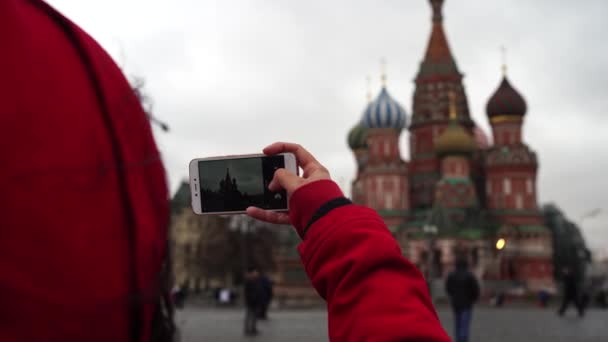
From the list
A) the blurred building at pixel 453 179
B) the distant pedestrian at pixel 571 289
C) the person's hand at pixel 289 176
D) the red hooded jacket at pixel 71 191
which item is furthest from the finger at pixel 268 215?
the blurred building at pixel 453 179

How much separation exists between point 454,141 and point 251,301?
4167cm

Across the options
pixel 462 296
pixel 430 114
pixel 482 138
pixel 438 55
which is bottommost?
pixel 482 138

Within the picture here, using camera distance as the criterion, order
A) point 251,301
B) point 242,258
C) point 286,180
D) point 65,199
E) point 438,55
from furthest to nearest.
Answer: point 438,55, point 242,258, point 251,301, point 286,180, point 65,199

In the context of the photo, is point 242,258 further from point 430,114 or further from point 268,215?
point 268,215

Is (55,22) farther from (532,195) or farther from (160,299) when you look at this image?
(532,195)

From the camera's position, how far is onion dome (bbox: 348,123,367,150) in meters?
69.9

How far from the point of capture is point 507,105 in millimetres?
59906

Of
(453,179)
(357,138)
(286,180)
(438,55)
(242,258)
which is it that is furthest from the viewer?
(357,138)

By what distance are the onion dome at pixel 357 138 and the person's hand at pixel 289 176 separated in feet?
224

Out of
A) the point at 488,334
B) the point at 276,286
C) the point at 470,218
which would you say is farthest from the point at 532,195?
the point at 488,334

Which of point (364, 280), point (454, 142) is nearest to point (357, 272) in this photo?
point (364, 280)

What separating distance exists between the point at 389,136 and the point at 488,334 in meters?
43.0

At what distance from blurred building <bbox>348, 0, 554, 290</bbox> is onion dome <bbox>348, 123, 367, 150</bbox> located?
6.10 meters

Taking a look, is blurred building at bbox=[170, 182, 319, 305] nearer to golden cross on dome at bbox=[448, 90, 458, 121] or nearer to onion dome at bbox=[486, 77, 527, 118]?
golden cross on dome at bbox=[448, 90, 458, 121]
